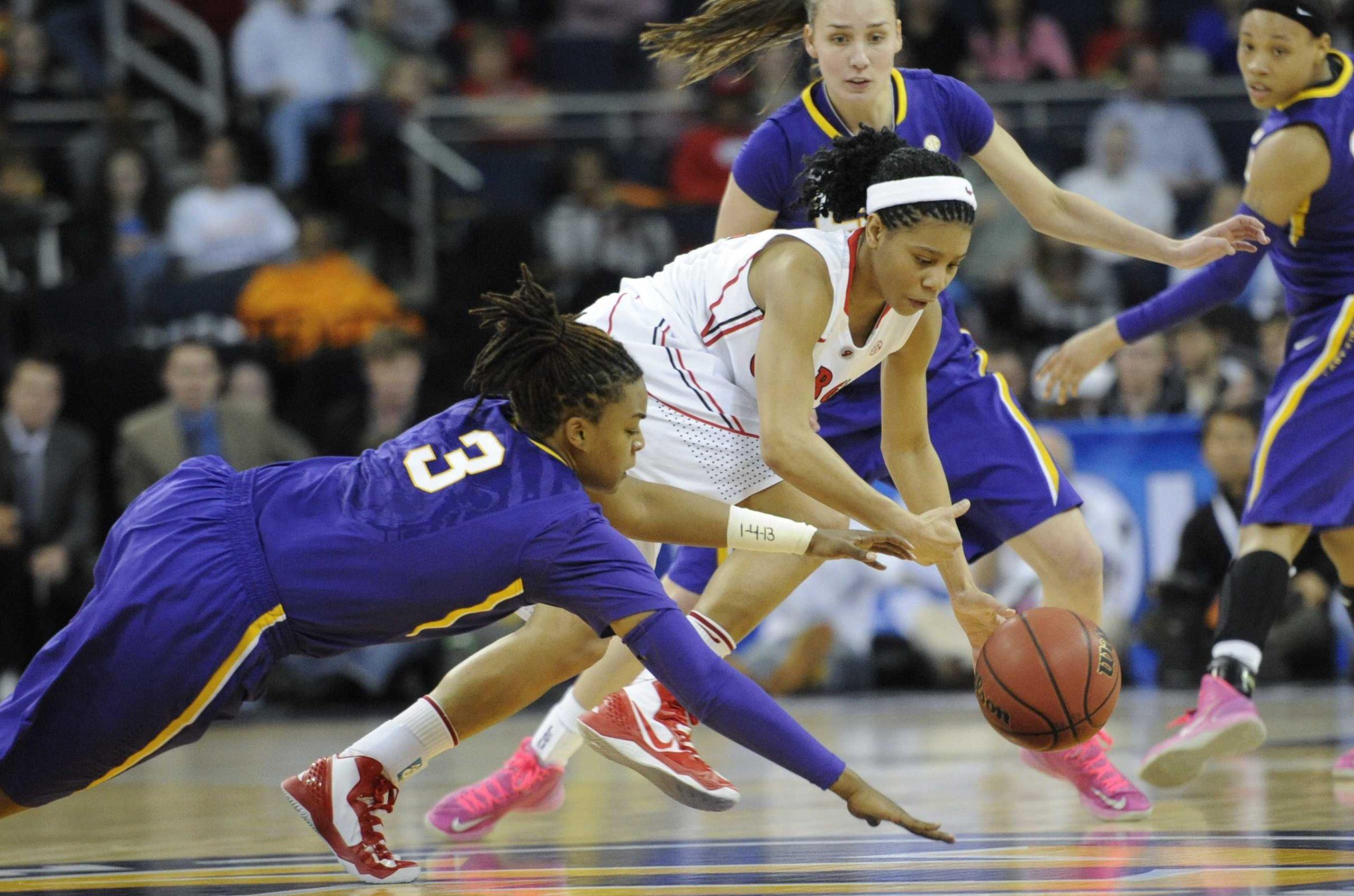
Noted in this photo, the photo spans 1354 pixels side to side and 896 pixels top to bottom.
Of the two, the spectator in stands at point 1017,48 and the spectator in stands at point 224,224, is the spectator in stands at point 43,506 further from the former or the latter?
the spectator in stands at point 1017,48

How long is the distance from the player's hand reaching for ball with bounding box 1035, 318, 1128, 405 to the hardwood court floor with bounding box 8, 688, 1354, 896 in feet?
3.69

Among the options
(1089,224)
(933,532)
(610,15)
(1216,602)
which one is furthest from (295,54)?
(933,532)

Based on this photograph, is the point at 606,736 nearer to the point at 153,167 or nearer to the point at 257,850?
the point at 257,850

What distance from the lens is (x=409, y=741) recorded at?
4.02 meters

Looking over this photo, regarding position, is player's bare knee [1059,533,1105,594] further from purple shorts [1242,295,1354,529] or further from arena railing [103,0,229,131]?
A: arena railing [103,0,229,131]

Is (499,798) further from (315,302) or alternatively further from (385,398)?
(315,302)

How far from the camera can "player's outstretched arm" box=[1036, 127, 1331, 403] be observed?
4.95 meters

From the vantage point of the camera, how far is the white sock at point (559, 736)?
188 inches

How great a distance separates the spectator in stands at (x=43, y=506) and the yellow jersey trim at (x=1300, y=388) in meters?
5.67

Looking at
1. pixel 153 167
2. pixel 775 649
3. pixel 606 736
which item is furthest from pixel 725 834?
pixel 153 167

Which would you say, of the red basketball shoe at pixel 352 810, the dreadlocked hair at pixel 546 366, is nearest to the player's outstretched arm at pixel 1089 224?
the dreadlocked hair at pixel 546 366

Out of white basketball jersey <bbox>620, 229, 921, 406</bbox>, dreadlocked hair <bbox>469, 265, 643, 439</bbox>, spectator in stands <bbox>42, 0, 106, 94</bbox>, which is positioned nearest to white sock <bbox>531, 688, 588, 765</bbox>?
white basketball jersey <bbox>620, 229, 921, 406</bbox>

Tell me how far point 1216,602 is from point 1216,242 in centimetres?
409

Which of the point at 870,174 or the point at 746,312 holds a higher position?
the point at 870,174
